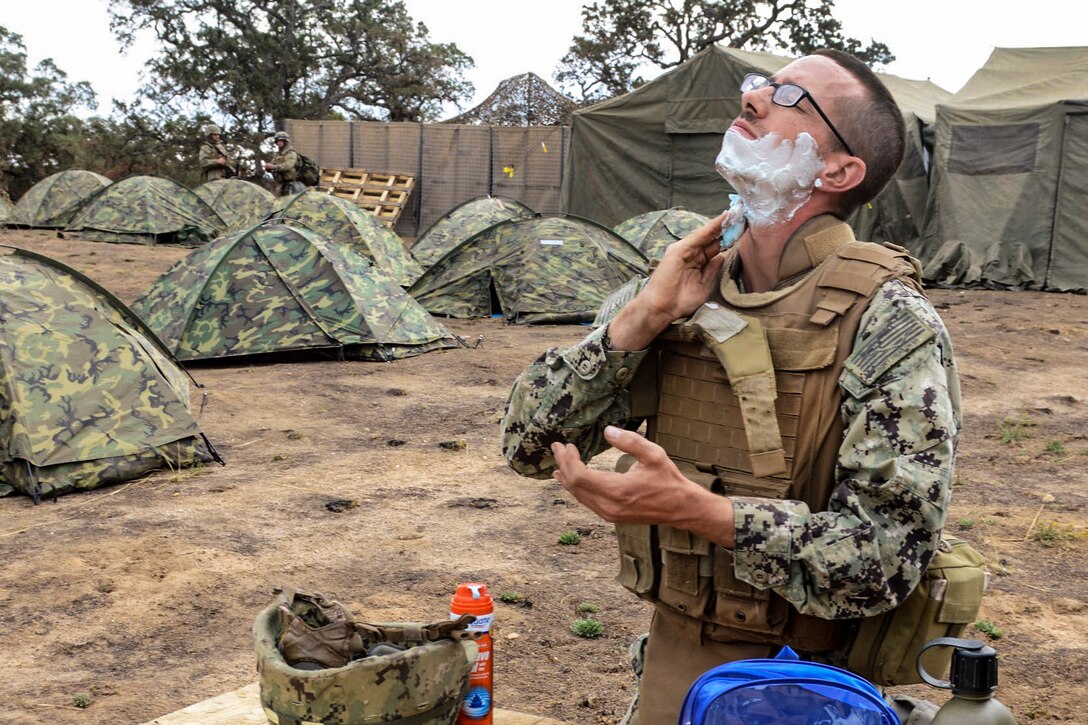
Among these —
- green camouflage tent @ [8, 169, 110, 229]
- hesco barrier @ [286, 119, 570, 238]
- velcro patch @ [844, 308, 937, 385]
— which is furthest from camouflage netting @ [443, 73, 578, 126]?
velcro patch @ [844, 308, 937, 385]

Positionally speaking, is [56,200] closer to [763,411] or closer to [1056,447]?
[1056,447]

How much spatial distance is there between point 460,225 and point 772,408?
563 inches

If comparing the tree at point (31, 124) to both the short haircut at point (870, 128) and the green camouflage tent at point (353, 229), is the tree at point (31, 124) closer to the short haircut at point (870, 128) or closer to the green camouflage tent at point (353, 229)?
the green camouflage tent at point (353, 229)

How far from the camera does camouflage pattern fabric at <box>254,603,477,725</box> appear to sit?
7.41ft

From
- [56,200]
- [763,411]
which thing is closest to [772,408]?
[763,411]

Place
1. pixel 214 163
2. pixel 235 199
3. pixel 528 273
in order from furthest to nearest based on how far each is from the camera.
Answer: pixel 214 163 → pixel 235 199 → pixel 528 273

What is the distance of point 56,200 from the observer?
20.8m

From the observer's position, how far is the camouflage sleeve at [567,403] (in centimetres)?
219

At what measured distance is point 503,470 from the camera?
677cm

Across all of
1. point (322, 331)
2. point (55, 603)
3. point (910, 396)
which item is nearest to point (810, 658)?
point (910, 396)

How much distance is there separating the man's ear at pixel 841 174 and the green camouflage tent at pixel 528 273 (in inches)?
407

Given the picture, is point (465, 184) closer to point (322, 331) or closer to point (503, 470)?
point (322, 331)

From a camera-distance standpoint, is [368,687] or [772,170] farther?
[368,687]

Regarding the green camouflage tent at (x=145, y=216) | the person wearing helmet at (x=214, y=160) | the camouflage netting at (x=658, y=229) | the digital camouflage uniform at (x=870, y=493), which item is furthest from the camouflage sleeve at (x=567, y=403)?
the person wearing helmet at (x=214, y=160)
